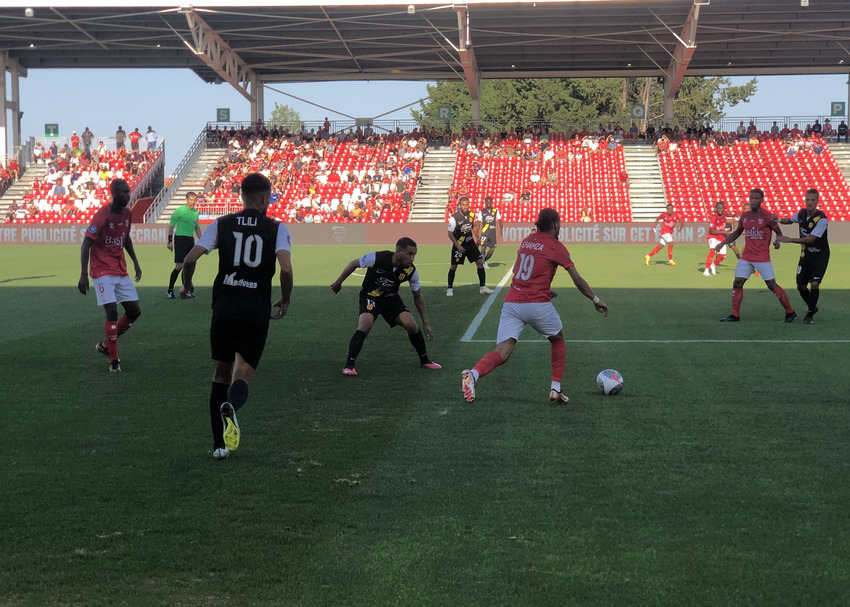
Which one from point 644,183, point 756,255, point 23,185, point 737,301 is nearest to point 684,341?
point 737,301

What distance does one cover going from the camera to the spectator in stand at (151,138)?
179ft

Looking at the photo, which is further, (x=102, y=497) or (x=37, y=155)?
(x=37, y=155)

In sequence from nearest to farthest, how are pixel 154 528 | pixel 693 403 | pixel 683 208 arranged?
1. pixel 154 528
2. pixel 693 403
3. pixel 683 208

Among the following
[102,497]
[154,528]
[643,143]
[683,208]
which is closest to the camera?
[154,528]

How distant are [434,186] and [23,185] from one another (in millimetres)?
20991

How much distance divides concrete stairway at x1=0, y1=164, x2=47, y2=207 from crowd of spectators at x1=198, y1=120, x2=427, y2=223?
29.5 ft

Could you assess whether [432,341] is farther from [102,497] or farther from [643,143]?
[643,143]

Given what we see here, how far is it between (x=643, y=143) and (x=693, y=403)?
149 ft

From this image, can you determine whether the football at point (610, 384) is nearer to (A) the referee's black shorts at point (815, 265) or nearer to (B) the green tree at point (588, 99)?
(A) the referee's black shorts at point (815, 265)

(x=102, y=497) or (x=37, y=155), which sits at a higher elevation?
(x=37, y=155)

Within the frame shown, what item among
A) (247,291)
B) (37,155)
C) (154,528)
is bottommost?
(154,528)

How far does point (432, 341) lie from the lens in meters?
13.4

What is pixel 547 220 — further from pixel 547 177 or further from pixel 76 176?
pixel 76 176

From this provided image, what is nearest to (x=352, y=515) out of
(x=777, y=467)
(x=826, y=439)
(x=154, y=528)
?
(x=154, y=528)
